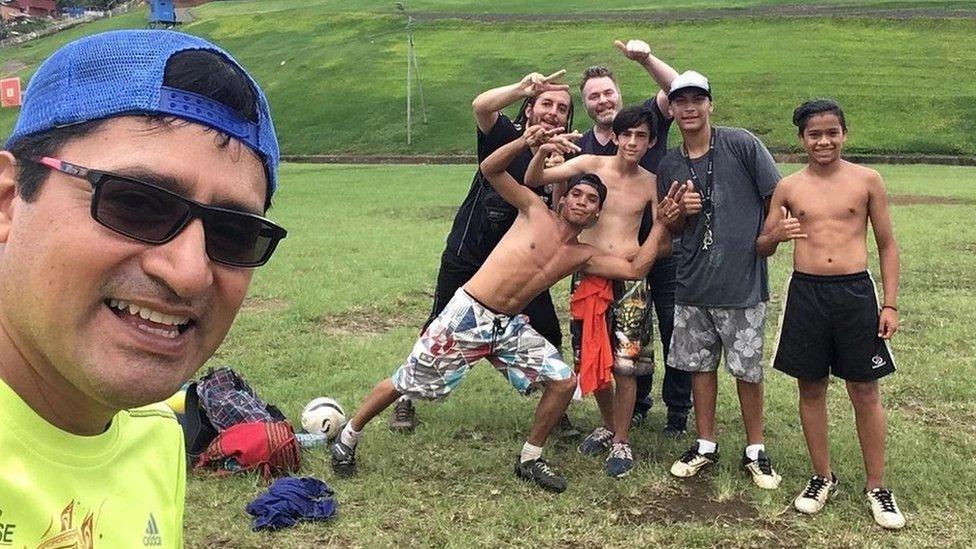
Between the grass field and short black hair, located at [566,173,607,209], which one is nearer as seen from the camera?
the grass field

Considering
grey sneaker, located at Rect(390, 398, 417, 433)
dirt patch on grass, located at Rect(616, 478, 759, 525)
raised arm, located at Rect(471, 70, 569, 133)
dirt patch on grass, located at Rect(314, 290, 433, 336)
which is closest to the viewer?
dirt patch on grass, located at Rect(616, 478, 759, 525)

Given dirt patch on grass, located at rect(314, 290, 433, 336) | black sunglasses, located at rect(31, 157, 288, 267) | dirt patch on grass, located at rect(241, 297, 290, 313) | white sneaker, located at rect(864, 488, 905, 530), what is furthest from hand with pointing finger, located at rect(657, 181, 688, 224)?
dirt patch on grass, located at rect(241, 297, 290, 313)

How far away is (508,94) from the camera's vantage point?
438cm

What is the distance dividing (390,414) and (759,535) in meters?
2.57

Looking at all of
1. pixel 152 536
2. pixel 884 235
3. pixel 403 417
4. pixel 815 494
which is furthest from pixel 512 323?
pixel 152 536

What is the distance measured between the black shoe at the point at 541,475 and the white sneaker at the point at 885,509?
1.54m

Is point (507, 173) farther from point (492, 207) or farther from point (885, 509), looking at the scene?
point (885, 509)

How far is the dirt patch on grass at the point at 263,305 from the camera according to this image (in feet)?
26.0

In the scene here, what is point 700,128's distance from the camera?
14.6 ft

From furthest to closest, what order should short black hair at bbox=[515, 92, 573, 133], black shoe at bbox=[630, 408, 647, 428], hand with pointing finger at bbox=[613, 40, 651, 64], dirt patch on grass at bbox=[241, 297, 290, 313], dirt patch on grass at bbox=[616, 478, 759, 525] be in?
dirt patch on grass at bbox=[241, 297, 290, 313], black shoe at bbox=[630, 408, 647, 428], hand with pointing finger at bbox=[613, 40, 651, 64], short black hair at bbox=[515, 92, 573, 133], dirt patch on grass at bbox=[616, 478, 759, 525]

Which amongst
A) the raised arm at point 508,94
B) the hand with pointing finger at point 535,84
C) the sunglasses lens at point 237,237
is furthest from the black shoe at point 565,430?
the sunglasses lens at point 237,237

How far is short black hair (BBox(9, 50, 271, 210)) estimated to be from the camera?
118 centimetres

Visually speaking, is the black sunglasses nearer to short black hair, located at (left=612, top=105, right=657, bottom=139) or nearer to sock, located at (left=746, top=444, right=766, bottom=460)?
short black hair, located at (left=612, top=105, right=657, bottom=139)

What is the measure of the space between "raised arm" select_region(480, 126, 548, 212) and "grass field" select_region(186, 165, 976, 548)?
4.96 ft
